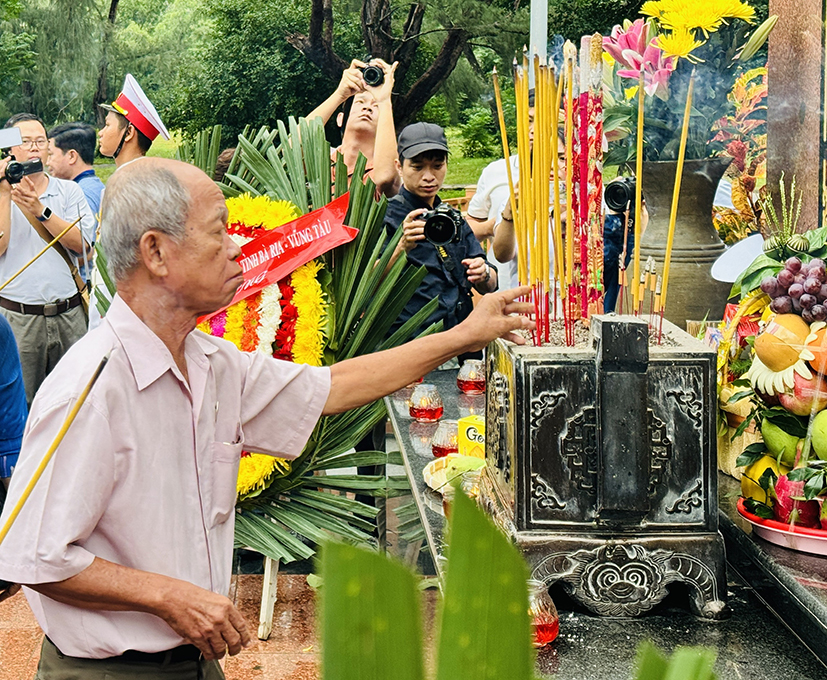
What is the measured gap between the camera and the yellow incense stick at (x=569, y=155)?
1580 millimetres

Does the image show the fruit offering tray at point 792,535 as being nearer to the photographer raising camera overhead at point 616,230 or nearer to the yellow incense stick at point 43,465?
the photographer raising camera overhead at point 616,230

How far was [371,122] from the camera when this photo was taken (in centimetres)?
408

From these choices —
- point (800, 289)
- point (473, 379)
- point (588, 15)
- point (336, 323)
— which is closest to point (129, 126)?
point (336, 323)

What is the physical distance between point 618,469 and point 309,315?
1.62m

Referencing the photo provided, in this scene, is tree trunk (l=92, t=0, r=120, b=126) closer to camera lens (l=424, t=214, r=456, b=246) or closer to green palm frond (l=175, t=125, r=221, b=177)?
green palm frond (l=175, t=125, r=221, b=177)

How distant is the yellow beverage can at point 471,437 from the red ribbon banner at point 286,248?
2.97ft

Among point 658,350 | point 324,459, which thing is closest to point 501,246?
point 324,459

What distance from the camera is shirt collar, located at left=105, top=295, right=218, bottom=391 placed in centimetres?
147

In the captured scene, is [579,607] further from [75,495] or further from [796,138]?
[796,138]

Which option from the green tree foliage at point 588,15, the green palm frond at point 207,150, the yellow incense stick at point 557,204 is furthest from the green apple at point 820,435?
the green tree foliage at point 588,15

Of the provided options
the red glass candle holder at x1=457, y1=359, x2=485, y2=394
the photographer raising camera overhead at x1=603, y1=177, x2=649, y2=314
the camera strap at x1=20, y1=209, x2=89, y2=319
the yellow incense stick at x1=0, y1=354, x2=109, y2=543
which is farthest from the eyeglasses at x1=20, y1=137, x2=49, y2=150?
the yellow incense stick at x1=0, y1=354, x2=109, y2=543

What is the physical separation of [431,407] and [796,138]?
141 cm

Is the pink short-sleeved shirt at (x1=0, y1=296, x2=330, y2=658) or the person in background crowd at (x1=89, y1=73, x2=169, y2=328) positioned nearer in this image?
the pink short-sleeved shirt at (x1=0, y1=296, x2=330, y2=658)

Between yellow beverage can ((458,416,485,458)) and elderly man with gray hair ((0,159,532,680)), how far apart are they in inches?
21.8
